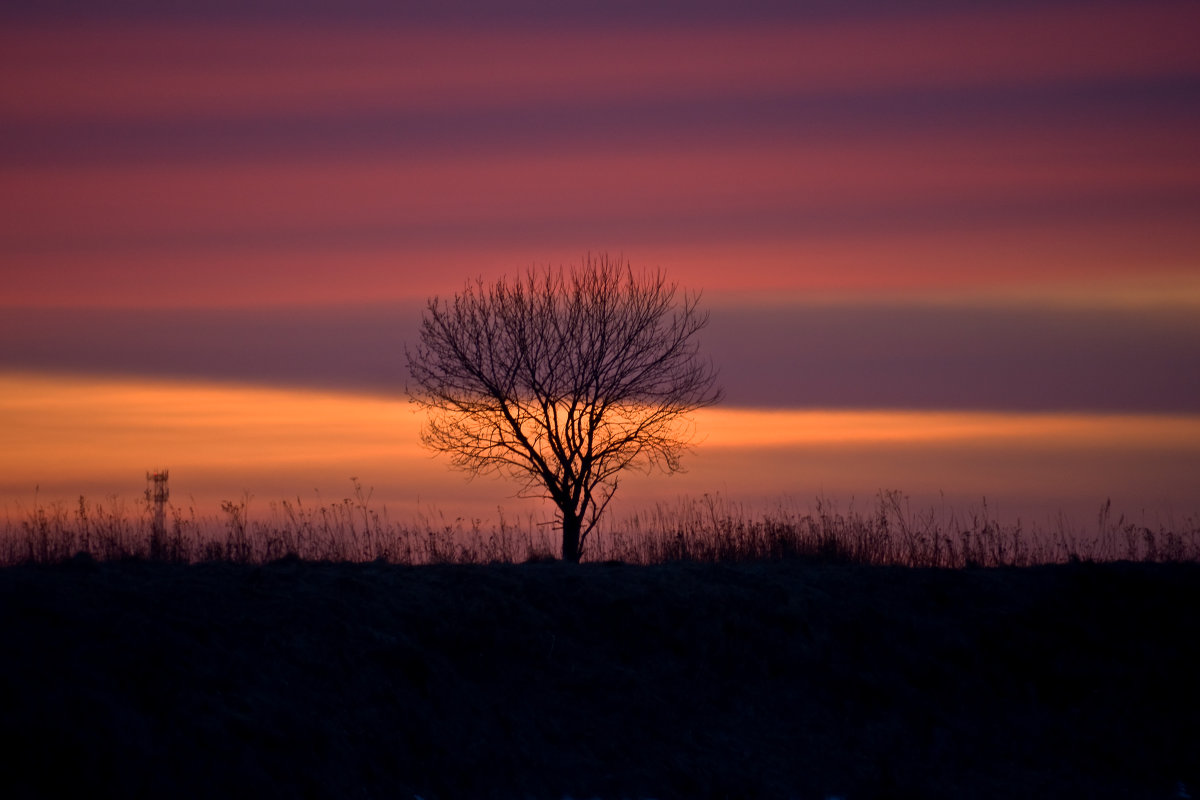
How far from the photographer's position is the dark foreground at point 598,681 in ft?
35.5

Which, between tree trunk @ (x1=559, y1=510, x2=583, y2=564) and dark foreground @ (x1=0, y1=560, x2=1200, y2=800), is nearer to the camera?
dark foreground @ (x1=0, y1=560, x2=1200, y2=800)

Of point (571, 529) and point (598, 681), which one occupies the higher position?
point (571, 529)

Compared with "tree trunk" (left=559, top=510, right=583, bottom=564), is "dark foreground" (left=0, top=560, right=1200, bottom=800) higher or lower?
lower

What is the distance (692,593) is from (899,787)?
389 cm

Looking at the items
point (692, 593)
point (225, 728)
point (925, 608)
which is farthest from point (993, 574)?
point (225, 728)

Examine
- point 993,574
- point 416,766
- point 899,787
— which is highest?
point 993,574

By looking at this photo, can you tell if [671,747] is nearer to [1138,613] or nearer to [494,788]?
[494,788]

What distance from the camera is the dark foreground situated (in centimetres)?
1081

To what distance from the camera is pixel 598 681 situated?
1405 centimetres

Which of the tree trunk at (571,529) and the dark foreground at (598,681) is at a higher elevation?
the tree trunk at (571,529)

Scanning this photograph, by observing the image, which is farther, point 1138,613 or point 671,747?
point 1138,613

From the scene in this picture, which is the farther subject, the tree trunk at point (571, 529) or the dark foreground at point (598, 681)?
the tree trunk at point (571, 529)

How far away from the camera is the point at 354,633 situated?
13.1 metres

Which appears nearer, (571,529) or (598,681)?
(598,681)
